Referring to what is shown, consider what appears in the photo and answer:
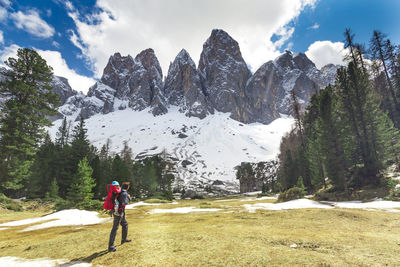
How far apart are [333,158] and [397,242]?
24471mm

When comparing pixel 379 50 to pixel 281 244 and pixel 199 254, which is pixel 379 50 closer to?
pixel 281 244

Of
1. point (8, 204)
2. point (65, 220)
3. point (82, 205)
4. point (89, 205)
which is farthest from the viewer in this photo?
point (89, 205)

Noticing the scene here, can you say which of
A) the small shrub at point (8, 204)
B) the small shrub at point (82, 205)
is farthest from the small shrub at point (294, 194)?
the small shrub at point (8, 204)

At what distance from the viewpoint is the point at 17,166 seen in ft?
65.9

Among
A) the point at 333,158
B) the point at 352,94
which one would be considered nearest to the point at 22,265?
the point at 333,158

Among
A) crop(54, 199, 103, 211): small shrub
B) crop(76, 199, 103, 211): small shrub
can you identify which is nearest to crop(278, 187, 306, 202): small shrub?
crop(76, 199, 103, 211): small shrub

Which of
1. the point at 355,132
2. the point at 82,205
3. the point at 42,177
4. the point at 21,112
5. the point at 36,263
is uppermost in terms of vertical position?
the point at 21,112

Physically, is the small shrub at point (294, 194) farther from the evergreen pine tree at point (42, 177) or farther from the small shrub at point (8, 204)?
the evergreen pine tree at point (42, 177)

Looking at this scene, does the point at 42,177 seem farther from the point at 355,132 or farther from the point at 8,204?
the point at 355,132

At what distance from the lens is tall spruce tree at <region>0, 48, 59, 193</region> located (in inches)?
785

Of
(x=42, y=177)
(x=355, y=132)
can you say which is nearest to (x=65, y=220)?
(x=42, y=177)

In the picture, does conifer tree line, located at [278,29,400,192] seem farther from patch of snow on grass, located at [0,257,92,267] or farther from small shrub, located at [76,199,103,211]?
small shrub, located at [76,199,103,211]

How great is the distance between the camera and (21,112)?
20.7 meters

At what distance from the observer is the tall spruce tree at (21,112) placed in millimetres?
19934
